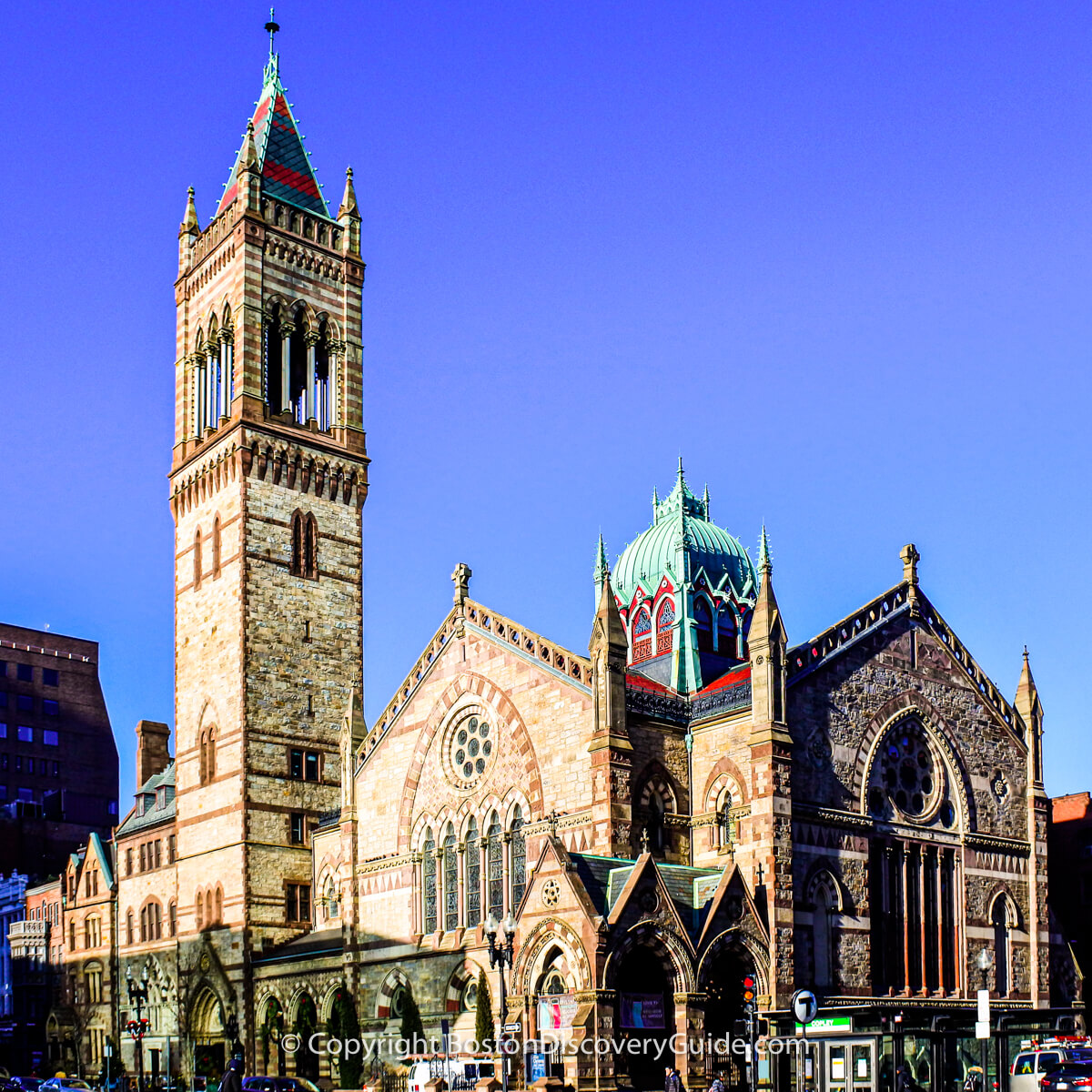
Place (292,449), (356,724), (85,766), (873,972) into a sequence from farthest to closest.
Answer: (85,766)
(292,449)
(356,724)
(873,972)

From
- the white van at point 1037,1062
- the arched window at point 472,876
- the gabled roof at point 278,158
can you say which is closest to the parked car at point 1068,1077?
the white van at point 1037,1062

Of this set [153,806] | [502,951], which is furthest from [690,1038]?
[153,806]

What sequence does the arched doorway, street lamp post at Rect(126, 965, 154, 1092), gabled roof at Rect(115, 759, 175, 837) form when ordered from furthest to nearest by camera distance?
gabled roof at Rect(115, 759, 175, 837), the arched doorway, street lamp post at Rect(126, 965, 154, 1092)

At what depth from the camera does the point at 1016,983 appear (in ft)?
172

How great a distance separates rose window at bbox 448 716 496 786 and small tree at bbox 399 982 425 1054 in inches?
296

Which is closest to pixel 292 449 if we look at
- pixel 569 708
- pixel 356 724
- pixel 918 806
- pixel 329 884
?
pixel 356 724

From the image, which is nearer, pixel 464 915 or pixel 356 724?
pixel 464 915

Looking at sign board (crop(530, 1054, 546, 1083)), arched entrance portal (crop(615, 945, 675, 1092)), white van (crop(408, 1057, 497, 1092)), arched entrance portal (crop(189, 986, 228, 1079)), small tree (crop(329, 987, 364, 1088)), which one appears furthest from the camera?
arched entrance portal (crop(189, 986, 228, 1079))

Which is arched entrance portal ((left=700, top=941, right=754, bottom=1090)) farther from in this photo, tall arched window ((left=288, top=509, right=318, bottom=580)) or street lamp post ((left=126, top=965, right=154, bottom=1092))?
tall arched window ((left=288, top=509, right=318, bottom=580))

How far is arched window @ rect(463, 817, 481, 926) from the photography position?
52.4 m

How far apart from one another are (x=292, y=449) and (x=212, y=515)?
4410 mm

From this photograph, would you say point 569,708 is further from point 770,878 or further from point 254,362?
point 254,362

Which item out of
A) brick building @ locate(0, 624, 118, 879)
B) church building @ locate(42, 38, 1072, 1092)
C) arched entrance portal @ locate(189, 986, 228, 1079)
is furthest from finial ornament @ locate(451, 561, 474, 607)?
brick building @ locate(0, 624, 118, 879)

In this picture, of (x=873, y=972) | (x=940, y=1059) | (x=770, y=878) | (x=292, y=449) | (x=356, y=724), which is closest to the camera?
(x=940, y=1059)
